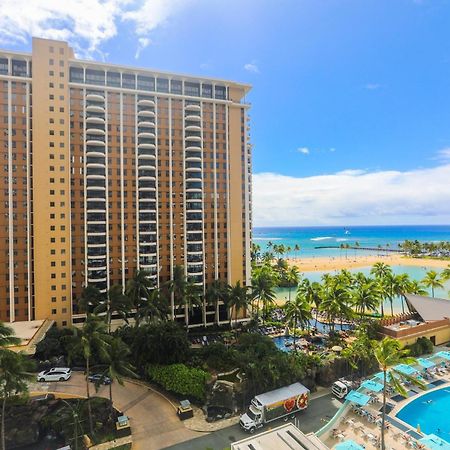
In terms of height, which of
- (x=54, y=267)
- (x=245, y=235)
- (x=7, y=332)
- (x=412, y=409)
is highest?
(x=245, y=235)

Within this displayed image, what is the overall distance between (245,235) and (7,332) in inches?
1920

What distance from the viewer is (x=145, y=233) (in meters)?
62.8

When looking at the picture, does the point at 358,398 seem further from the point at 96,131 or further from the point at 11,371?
the point at 96,131

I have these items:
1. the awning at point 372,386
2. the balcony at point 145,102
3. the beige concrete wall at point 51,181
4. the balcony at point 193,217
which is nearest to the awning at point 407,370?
the awning at point 372,386

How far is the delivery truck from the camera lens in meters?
33.5

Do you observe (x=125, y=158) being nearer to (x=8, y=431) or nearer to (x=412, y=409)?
(x=8, y=431)

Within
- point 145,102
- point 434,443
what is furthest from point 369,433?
point 145,102

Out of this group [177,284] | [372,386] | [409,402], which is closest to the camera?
[409,402]

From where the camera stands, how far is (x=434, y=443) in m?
29.5

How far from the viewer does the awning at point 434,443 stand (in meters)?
28.9

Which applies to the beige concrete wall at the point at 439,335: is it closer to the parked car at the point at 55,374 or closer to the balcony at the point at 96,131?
the parked car at the point at 55,374

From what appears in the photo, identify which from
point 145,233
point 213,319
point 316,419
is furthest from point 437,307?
point 145,233

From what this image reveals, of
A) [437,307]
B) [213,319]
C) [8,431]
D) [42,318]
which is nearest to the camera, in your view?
[8,431]

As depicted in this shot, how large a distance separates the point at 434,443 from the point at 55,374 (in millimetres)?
44847
